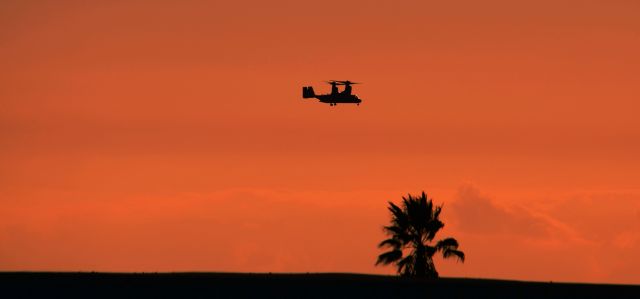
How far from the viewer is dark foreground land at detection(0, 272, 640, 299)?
63156mm

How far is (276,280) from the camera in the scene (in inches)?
2753

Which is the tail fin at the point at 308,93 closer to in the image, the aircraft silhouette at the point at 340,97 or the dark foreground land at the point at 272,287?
the aircraft silhouette at the point at 340,97

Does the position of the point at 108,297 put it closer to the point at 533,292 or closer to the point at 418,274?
the point at 533,292

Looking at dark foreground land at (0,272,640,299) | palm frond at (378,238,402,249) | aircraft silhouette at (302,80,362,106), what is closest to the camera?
dark foreground land at (0,272,640,299)

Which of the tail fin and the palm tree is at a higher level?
the tail fin

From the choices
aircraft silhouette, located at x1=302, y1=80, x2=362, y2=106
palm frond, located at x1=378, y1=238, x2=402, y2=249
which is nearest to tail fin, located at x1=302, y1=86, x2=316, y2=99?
aircraft silhouette, located at x1=302, y1=80, x2=362, y2=106

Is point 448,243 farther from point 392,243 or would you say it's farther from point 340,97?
point 340,97

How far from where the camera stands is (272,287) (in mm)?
66250

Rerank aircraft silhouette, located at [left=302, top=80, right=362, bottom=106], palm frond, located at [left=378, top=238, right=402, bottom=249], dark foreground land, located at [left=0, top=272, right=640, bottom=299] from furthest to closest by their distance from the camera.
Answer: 1. aircraft silhouette, located at [left=302, top=80, right=362, bottom=106]
2. palm frond, located at [left=378, top=238, right=402, bottom=249]
3. dark foreground land, located at [left=0, top=272, right=640, bottom=299]

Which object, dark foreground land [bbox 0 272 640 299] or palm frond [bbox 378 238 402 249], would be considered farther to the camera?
palm frond [bbox 378 238 402 249]

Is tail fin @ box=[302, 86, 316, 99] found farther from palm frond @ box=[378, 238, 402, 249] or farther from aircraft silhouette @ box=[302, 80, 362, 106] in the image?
palm frond @ box=[378, 238, 402, 249]

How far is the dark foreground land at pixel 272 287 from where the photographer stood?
207 ft

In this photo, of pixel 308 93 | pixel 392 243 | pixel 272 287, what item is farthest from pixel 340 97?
pixel 272 287

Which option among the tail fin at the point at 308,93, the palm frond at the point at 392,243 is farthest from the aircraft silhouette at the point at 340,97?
the palm frond at the point at 392,243
